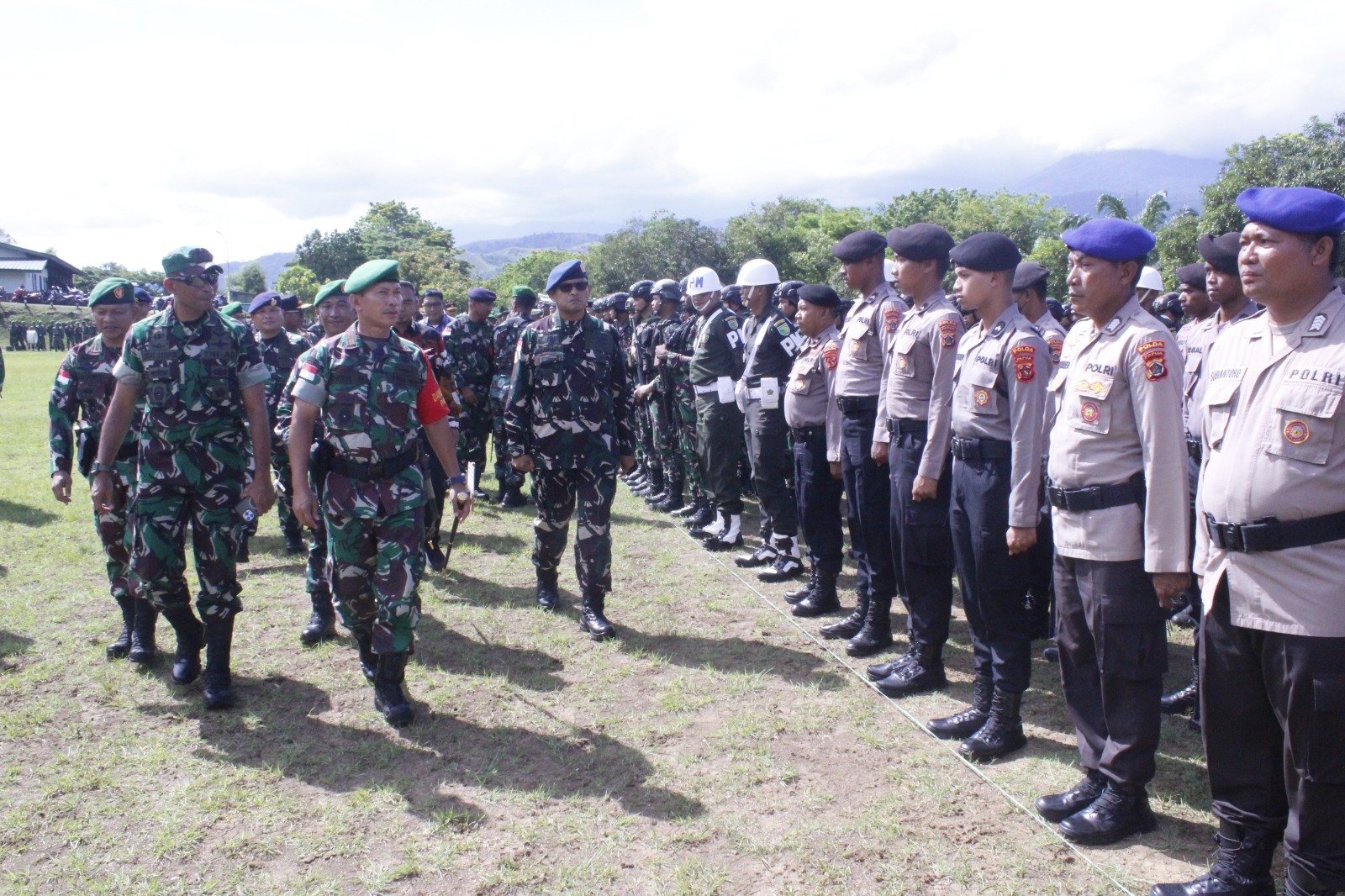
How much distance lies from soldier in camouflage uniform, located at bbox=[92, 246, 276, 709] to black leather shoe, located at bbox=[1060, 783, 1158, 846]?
13.3ft

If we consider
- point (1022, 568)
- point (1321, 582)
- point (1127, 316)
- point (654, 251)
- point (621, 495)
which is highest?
point (654, 251)

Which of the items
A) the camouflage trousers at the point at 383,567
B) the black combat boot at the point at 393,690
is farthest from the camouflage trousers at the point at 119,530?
the black combat boot at the point at 393,690

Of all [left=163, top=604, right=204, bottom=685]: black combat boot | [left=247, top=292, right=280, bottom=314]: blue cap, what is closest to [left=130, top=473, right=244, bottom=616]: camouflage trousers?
[left=163, top=604, right=204, bottom=685]: black combat boot

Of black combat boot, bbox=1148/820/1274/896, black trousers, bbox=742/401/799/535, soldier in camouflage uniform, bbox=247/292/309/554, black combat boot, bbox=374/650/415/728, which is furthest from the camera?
soldier in camouflage uniform, bbox=247/292/309/554

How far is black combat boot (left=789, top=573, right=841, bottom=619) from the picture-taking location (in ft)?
20.8

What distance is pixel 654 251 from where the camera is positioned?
2174 inches

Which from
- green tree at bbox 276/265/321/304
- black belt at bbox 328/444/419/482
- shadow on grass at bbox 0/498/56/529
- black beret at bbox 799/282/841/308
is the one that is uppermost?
green tree at bbox 276/265/321/304

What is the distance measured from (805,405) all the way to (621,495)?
16.7ft

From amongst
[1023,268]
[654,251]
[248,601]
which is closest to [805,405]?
[1023,268]

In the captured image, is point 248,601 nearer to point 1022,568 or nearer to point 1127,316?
point 1022,568

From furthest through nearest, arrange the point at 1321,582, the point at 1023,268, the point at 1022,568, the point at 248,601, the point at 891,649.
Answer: the point at 248,601
the point at 1023,268
the point at 891,649
the point at 1022,568
the point at 1321,582

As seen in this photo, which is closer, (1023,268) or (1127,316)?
(1127,316)

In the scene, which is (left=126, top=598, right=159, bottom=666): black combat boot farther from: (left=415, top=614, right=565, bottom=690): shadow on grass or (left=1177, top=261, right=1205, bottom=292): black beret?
(left=1177, top=261, right=1205, bottom=292): black beret

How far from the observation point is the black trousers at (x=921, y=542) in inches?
187
